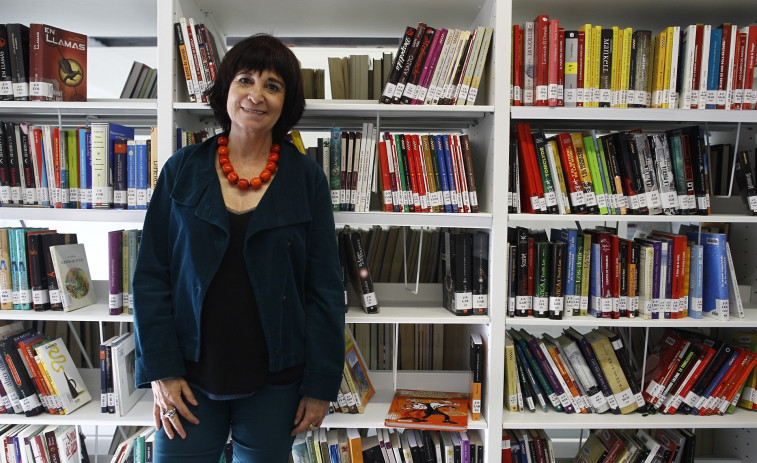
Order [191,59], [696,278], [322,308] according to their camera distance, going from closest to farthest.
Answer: [322,308], [191,59], [696,278]

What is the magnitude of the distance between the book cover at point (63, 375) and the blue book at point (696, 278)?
91.9 inches

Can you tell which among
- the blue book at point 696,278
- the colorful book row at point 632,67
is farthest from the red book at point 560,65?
the blue book at point 696,278

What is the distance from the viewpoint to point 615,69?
1750mm

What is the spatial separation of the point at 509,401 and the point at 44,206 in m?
1.87

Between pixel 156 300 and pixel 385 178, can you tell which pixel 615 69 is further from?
pixel 156 300

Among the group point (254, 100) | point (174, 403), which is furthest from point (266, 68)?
point (174, 403)

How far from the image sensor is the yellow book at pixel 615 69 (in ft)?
5.70

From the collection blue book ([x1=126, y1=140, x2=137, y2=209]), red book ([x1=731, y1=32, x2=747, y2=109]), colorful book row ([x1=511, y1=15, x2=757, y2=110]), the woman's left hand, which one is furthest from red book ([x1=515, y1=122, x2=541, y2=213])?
blue book ([x1=126, y1=140, x2=137, y2=209])

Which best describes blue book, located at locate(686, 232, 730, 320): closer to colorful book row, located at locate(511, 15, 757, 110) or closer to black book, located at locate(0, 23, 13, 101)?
colorful book row, located at locate(511, 15, 757, 110)

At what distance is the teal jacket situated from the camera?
1220 millimetres

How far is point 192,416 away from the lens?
1238 mm

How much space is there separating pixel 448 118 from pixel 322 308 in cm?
108

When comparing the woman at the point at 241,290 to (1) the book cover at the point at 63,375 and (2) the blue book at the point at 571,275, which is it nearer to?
(1) the book cover at the point at 63,375

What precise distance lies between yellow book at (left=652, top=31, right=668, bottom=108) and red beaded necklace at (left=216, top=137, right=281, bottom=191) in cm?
139
